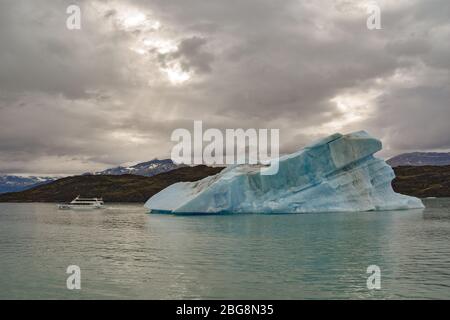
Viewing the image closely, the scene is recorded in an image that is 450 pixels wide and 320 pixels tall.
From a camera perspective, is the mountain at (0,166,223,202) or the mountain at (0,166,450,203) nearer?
the mountain at (0,166,450,203)

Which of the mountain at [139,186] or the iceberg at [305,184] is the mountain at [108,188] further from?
the iceberg at [305,184]

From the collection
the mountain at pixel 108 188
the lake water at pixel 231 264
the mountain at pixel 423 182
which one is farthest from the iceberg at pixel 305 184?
the mountain at pixel 108 188

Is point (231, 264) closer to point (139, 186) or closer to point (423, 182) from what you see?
point (423, 182)

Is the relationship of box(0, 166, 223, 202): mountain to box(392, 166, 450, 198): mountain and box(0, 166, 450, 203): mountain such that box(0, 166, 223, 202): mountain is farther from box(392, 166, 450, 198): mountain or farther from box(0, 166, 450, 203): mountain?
box(392, 166, 450, 198): mountain

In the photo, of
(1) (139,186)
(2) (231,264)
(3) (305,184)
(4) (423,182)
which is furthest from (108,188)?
(2) (231,264)

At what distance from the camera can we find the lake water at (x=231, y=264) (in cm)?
1447

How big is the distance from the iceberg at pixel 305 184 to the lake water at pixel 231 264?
1748 cm

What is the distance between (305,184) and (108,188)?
131579 mm

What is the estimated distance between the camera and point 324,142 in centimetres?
4972

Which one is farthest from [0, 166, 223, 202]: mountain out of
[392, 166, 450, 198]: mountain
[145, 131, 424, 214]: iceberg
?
[145, 131, 424, 214]: iceberg

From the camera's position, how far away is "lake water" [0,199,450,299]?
1447 cm

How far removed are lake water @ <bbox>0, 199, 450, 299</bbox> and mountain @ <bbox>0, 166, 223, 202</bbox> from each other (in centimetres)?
12489
